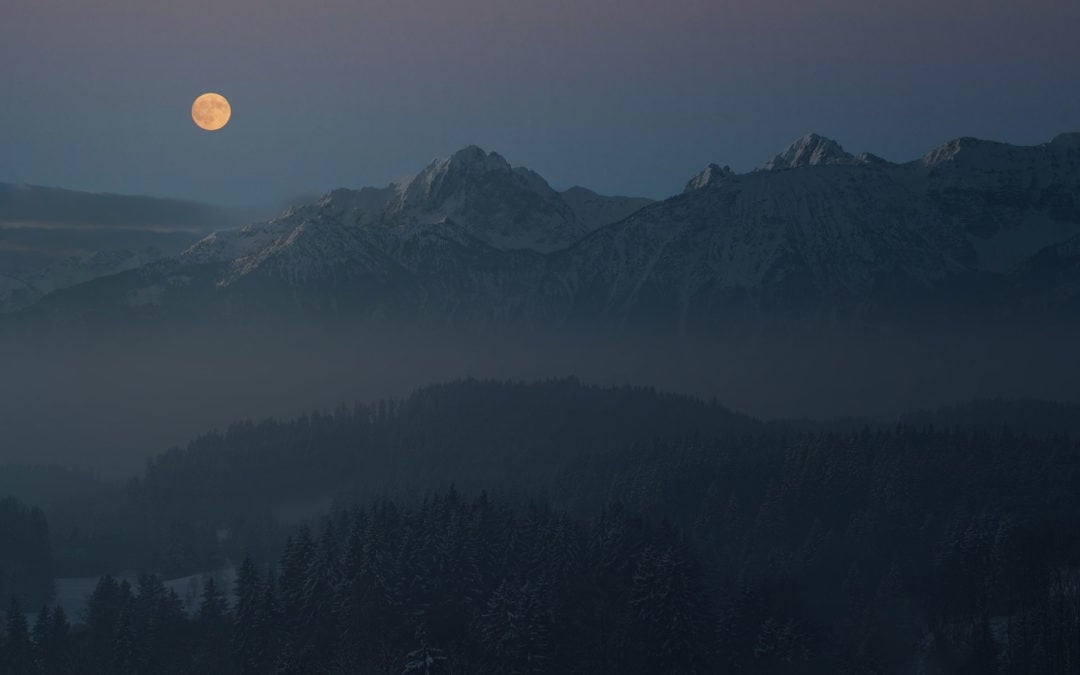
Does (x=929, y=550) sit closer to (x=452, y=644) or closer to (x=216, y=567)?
(x=452, y=644)

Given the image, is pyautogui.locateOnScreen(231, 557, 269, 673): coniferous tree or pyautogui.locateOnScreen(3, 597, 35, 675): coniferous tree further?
pyautogui.locateOnScreen(3, 597, 35, 675): coniferous tree

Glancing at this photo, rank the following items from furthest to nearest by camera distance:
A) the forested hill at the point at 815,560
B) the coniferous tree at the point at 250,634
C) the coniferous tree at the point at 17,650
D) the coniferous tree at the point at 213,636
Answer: the coniferous tree at the point at 17,650 → the coniferous tree at the point at 213,636 → the coniferous tree at the point at 250,634 → the forested hill at the point at 815,560

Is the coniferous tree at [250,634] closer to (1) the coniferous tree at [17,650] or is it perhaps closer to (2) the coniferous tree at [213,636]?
(2) the coniferous tree at [213,636]

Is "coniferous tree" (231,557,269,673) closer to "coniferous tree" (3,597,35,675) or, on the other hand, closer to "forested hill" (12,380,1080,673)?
"forested hill" (12,380,1080,673)

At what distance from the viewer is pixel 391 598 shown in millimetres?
87312

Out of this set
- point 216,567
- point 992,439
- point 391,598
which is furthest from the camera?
point 216,567

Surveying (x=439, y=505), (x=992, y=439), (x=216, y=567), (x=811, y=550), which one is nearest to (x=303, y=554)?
(x=439, y=505)

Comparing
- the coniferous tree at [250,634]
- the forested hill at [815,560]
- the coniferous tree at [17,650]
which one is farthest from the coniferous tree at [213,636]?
the coniferous tree at [17,650]

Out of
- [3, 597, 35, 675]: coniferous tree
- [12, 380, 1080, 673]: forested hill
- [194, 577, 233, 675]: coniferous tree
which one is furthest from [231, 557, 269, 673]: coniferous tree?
[3, 597, 35, 675]: coniferous tree

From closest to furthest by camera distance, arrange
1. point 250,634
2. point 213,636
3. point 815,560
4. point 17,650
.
A: point 250,634 → point 213,636 → point 17,650 → point 815,560

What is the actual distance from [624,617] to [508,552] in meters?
11.3

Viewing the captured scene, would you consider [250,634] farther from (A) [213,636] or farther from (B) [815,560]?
(B) [815,560]

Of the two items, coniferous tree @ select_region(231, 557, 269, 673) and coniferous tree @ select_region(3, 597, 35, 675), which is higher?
coniferous tree @ select_region(231, 557, 269, 673)

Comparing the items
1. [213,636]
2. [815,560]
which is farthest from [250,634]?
[815,560]
